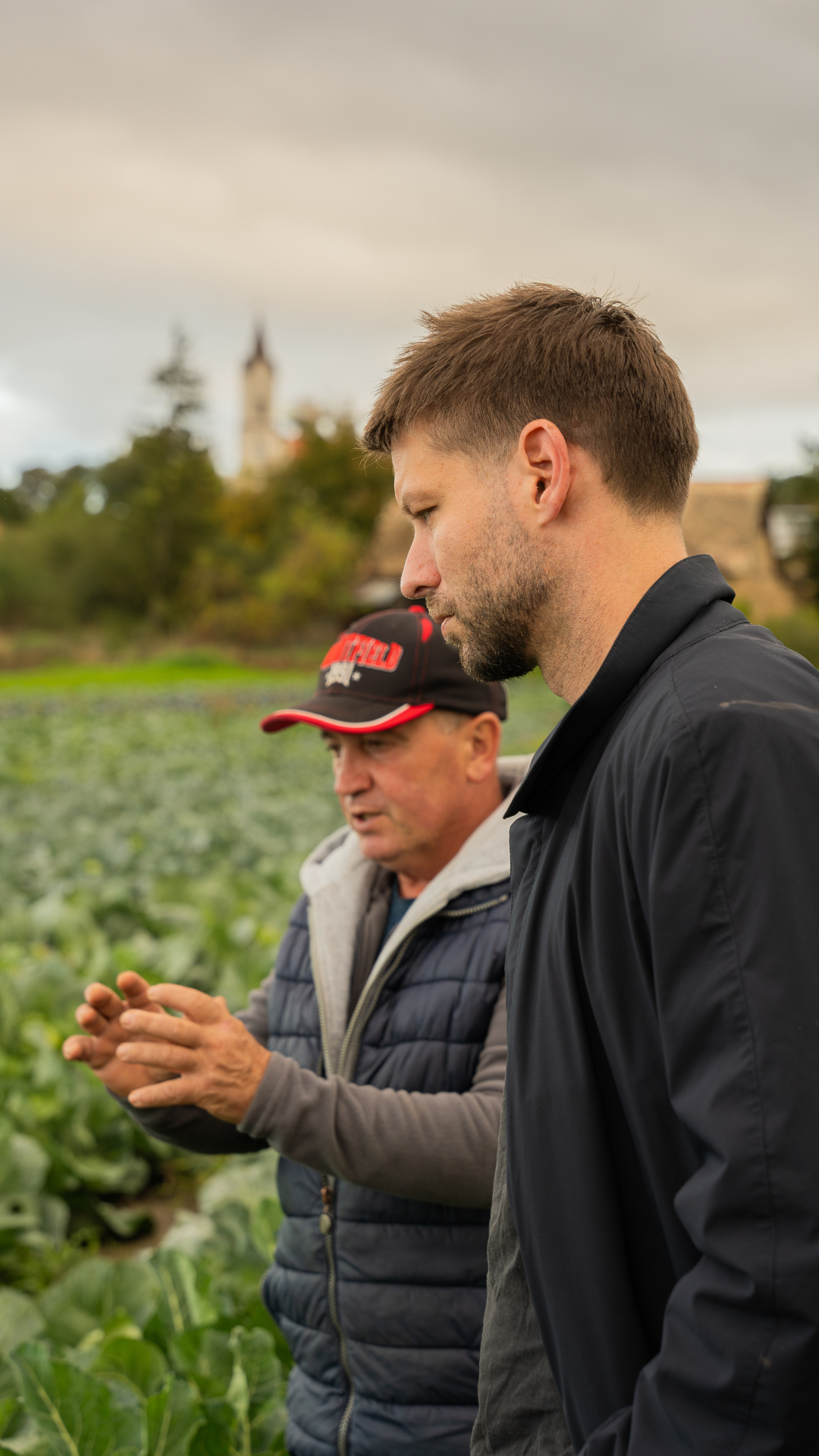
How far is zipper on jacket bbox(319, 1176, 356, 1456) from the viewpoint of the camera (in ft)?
6.70

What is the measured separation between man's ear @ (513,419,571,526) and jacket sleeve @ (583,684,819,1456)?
374 mm

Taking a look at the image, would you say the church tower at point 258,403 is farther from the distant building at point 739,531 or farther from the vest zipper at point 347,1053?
the vest zipper at point 347,1053

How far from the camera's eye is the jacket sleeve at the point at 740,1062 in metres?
0.96

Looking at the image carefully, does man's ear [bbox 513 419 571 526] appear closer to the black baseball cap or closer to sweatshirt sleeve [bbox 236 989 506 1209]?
the black baseball cap

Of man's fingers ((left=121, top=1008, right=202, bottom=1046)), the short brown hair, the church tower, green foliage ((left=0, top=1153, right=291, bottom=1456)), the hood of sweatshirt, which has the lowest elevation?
green foliage ((left=0, top=1153, right=291, bottom=1456))

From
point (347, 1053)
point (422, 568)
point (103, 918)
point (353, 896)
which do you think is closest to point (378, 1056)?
point (347, 1053)

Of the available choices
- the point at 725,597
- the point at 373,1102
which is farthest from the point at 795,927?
the point at 373,1102

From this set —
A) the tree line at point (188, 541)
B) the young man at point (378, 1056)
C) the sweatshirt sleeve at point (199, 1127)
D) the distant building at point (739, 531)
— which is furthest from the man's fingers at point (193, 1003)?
the tree line at point (188, 541)

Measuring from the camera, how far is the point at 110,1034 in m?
2.19

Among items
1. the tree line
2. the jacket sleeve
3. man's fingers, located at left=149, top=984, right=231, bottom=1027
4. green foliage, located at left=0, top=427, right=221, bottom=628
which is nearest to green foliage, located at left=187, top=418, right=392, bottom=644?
the tree line

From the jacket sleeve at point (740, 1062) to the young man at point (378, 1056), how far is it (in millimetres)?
968

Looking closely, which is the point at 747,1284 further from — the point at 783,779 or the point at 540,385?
the point at 540,385

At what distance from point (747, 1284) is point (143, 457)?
2304 inches

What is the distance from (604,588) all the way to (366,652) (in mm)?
1084
